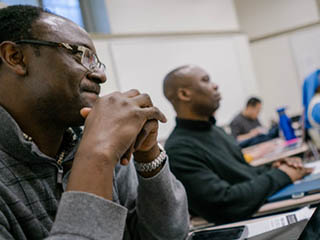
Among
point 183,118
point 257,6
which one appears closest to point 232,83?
point 257,6

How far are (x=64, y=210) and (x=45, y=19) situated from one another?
1.84ft

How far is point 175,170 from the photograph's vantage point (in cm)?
167

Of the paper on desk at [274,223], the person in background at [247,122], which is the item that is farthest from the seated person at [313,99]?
the person in background at [247,122]

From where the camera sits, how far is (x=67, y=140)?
3.38 feet

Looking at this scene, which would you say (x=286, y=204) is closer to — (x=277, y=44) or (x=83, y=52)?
(x=83, y=52)

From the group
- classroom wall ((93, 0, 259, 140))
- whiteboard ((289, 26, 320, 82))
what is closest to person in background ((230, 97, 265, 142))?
classroom wall ((93, 0, 259, 140))

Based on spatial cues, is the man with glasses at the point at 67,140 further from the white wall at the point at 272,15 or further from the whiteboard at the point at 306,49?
the white wall at the point at 272,15

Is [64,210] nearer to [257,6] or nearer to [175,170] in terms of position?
[175,170]

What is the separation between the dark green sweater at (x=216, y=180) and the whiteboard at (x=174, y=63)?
2200 mm

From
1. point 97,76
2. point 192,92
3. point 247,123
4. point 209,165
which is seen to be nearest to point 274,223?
point 97,76

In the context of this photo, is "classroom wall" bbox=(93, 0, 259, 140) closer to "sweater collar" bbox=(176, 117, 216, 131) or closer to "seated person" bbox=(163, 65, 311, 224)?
"seated person" bbox=(163, 65, 311, 224)

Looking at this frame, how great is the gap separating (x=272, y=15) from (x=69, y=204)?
7.84 meters

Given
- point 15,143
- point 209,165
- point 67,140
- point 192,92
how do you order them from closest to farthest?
point 15,143, point 67,140, point 209,165, point 192,92

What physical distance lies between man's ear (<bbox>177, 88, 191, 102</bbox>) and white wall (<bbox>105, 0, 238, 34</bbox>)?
10.2ft
